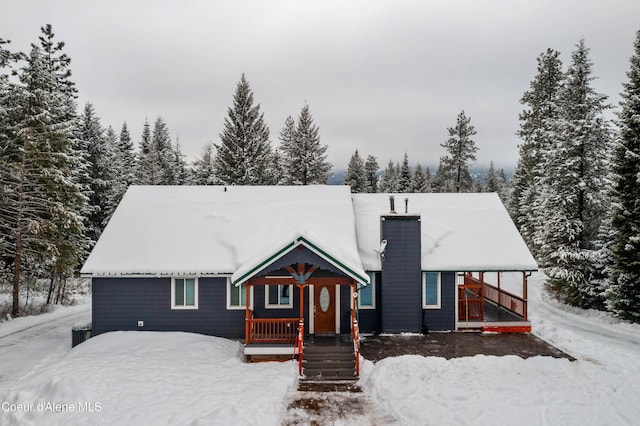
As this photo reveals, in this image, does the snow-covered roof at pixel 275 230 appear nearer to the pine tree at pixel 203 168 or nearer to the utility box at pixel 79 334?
the utility box at pixel 79 334

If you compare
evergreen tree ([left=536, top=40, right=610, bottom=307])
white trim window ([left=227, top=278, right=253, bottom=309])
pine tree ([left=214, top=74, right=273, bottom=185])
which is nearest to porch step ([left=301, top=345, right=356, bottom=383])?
white trim window ([left=227, top=278, right=253, bottom=309])

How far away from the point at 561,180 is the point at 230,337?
20.0m

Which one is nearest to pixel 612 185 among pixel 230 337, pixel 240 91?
pixel 230 337

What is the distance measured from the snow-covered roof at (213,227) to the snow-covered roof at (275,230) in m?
0.04

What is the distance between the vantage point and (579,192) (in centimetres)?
2383

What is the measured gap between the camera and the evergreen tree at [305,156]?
37.1m

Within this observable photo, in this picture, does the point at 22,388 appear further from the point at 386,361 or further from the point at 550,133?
the point at 550,133

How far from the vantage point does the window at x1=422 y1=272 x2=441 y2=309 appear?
17.4 metres

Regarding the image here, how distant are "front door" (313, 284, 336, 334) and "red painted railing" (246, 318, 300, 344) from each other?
4.14ft

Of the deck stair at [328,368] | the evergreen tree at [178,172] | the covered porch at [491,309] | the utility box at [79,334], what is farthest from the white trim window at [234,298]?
the evergreen tree at [178,172]

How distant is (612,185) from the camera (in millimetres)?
20469

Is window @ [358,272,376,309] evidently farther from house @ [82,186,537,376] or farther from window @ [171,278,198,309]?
window @ [171,278,198,309]

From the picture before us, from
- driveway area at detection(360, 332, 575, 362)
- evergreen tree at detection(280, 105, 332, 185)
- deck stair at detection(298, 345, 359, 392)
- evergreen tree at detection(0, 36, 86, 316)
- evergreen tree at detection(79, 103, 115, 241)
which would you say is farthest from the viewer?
evergreen tree at detection(280, 105, 332, 185)

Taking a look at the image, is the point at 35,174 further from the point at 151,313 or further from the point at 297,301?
the point at 297,301
